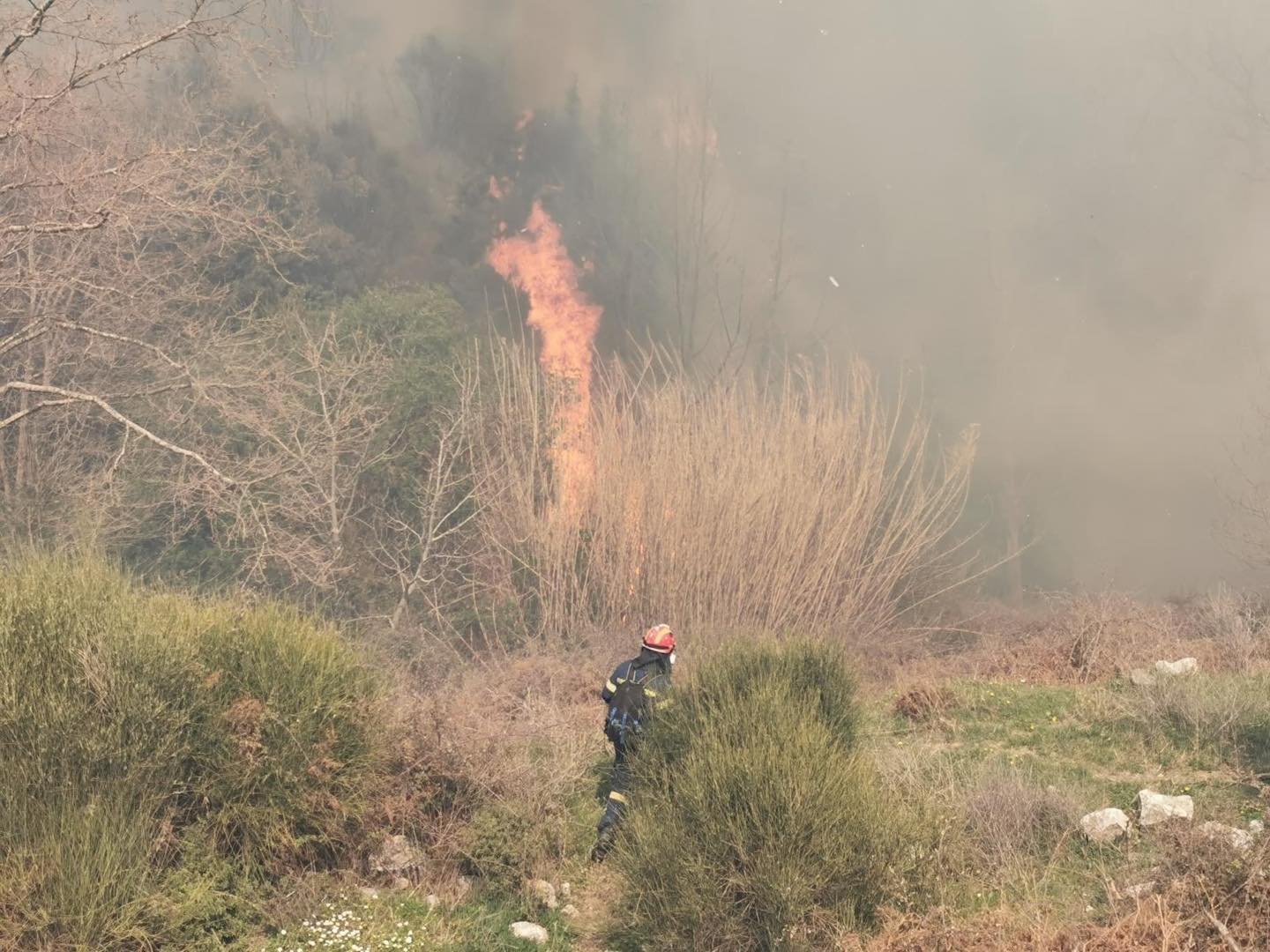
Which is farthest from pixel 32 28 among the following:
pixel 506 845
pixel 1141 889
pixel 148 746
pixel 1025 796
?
pixel 1141 889

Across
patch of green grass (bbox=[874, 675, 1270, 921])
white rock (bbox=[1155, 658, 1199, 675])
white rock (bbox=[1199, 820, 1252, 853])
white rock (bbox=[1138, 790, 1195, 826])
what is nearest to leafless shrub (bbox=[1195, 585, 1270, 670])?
white rock (bbox=[1155, 658, 1199, 675])

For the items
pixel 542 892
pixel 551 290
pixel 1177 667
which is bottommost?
pixel 1177 667

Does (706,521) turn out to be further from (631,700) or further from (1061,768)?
(631,700)

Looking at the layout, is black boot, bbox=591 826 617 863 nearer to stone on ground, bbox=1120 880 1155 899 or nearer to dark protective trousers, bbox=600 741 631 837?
dark protective trousers, bbox=600 741 631 837

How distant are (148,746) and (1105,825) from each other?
6921 millimetres

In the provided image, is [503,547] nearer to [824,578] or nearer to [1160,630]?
[824,578]

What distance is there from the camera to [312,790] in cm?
828

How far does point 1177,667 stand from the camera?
1428 cm

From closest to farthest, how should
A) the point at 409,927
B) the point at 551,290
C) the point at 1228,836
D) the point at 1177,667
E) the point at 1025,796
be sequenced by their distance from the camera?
the point at 1228,836, the point at 409,927, the point at 1025,796, the point at 1177,667, the point at 551,290

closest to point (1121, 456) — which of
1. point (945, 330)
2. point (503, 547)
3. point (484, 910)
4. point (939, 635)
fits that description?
point (945, 330)

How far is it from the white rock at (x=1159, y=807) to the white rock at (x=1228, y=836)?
4.19ft

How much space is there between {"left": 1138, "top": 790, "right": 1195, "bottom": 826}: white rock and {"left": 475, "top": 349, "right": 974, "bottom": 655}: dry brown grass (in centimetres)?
1123

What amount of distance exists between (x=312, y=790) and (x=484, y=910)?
152cm

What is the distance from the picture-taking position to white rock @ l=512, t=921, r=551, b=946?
7.70m
